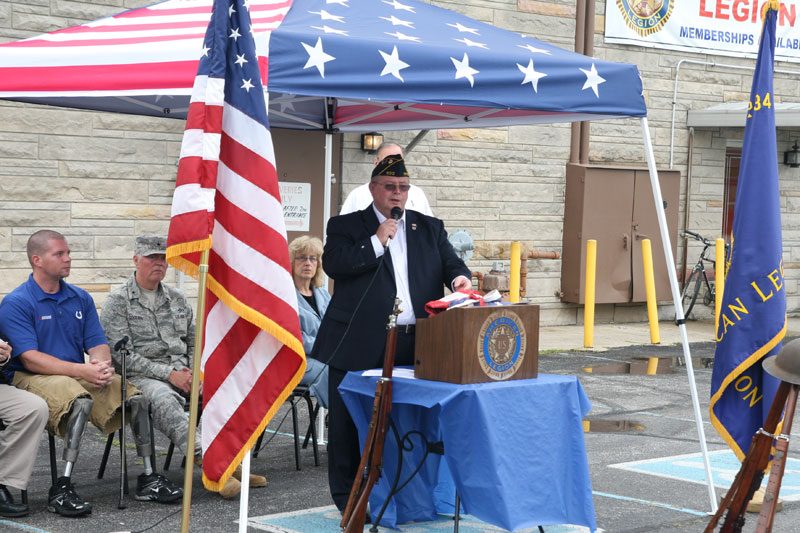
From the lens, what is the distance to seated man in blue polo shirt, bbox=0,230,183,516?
580cm

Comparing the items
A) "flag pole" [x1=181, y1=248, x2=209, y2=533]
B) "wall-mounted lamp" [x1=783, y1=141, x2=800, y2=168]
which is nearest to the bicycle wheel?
"wall-mounted lamp" [x1=783, y1=141, x2=800, y2=168]

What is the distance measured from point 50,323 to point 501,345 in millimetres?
2614

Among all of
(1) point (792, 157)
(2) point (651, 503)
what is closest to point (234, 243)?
(2) point (651, 503)

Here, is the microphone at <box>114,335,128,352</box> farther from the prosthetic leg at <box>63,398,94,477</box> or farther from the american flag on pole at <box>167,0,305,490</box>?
the american flag on pole at <box>167,0,305,490</box>

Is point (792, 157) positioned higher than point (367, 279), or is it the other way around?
point (792, 157)

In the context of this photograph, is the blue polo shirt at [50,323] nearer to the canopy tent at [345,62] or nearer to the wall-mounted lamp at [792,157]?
the canopy tent at [345,62]

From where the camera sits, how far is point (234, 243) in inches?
179

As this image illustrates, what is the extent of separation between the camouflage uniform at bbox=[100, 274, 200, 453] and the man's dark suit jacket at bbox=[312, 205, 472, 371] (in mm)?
1052

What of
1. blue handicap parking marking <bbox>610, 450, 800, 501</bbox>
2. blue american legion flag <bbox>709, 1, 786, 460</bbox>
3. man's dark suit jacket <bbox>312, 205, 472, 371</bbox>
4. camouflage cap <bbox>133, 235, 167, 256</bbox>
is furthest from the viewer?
blue handicap parking marking <bbox>610, 450, 800, 501</bbox>

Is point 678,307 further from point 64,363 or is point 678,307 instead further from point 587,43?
point 587,43

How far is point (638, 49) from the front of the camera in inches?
596

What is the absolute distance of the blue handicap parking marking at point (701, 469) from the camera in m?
6.80

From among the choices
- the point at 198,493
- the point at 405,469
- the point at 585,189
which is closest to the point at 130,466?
the point at 198,493

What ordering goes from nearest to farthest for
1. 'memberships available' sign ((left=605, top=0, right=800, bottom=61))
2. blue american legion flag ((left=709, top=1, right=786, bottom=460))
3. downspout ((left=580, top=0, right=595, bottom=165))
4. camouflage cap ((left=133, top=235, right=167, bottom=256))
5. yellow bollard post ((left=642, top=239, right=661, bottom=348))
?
blue american legion flag ((left=709, top=1, right=786, bottom=460)) < camouflage cap ((left=133, top=235, right=167, bottom=256)) < yellow bollard post ((left=642, top=239, right=661, bottom=348)) < downspout ((left=580, top=0, right=595, bottom=165)) < 'memberships available' sign ((left=605, top=0, right=800, bottom=61))
